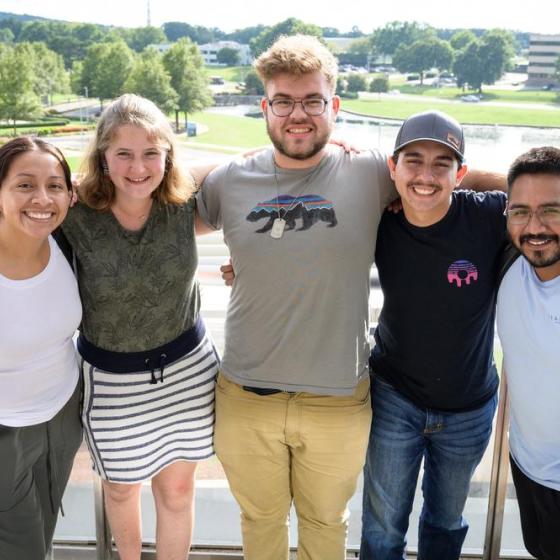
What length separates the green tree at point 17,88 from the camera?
26656 mm

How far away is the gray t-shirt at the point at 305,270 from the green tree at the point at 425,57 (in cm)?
998

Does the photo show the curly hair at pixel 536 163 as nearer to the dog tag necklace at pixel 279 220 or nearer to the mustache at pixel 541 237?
the mustache at pixel 541 237

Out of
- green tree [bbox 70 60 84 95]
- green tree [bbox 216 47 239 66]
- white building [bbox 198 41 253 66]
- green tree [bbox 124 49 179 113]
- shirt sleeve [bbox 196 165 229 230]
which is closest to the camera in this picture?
shirt sleeve [bbox 196 165 229 230]

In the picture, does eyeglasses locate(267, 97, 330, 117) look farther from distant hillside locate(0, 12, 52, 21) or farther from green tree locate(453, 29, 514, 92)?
distant hillside locate(0, 12, 52, 21)

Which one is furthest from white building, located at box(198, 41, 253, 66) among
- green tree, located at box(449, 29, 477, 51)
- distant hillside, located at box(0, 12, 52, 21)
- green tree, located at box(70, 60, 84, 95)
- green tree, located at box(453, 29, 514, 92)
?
green tree, located at box(453, 29, 514, 92)

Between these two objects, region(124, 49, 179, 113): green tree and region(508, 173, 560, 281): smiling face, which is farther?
region(124, 49, 179, 113): green tree

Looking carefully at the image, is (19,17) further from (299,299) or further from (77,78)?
(299,299)

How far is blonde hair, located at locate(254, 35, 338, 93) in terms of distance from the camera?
1.61 m

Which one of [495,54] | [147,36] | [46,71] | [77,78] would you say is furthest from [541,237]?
[46,71]

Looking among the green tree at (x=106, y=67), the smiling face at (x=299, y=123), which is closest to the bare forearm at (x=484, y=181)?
the smiling face at (x=299, y=123)

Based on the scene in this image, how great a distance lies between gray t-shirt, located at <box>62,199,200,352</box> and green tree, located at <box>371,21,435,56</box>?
10066 millimetres

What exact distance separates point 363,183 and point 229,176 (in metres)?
0.37

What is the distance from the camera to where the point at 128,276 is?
161 centimetres

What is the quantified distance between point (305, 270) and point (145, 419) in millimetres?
600
